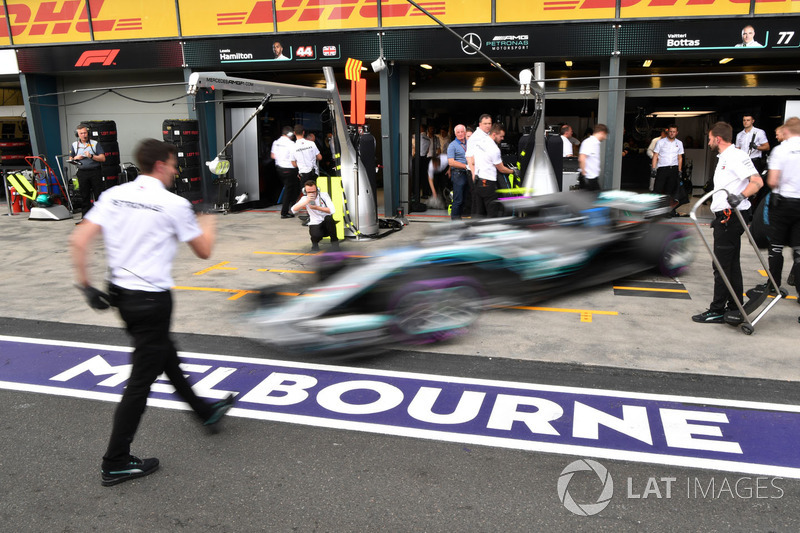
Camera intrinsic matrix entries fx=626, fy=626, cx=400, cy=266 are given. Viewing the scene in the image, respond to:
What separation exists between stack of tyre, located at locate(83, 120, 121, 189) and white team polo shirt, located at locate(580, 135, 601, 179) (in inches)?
372

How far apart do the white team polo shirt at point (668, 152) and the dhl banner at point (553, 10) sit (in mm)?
2471

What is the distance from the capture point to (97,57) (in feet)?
45.7

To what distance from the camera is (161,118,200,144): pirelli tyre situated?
43.2ft

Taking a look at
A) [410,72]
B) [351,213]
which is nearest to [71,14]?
[410,72]

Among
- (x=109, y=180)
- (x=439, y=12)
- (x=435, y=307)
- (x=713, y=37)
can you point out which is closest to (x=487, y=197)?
(x=435, y=307)

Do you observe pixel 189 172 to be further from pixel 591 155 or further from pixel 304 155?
pixel 591 155

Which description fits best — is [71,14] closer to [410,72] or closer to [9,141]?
[9,141]

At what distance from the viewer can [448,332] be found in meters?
5.16

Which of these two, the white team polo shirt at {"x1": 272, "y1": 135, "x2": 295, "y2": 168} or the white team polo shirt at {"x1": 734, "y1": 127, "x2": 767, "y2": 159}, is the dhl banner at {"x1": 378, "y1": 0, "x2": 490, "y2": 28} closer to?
the white team polo shirt at {"x1": 272, "y1": 135, "x2": 295, "y2": 168}

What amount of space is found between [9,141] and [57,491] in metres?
17.3

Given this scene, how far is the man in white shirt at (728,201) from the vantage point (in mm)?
5332

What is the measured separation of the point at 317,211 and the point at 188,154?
6225 millimetres

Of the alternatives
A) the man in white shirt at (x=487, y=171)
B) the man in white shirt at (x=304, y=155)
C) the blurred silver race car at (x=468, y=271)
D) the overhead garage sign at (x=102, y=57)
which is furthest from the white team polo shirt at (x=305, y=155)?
the blurred silver race car at (x=468, y=271)

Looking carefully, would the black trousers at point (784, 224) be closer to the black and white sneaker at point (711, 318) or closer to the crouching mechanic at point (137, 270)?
the black and white sneaker at point (711, 318)
